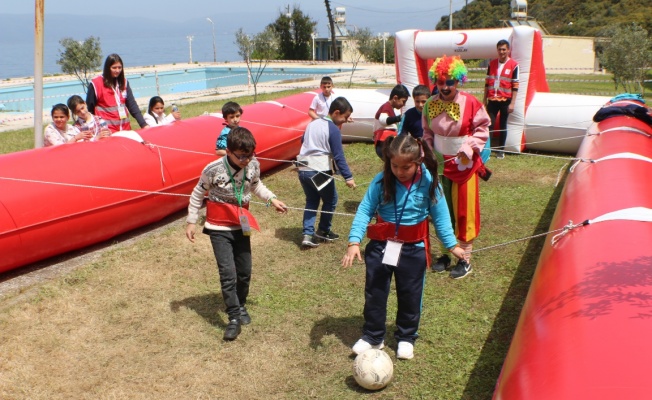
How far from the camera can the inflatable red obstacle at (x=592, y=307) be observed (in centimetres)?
237

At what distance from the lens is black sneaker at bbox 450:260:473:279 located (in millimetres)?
5555

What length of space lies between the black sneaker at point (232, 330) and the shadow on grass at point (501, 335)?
5.60ft

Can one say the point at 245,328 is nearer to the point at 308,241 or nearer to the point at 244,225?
the point at 244,225

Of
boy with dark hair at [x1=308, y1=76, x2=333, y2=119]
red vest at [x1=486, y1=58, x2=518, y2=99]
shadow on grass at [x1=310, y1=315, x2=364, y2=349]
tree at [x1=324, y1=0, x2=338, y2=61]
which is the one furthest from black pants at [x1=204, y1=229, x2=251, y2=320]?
tree at [x1=324, y1=0, x2=338, y2=61]

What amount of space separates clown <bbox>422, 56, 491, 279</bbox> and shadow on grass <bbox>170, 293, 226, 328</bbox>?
2.11 meters

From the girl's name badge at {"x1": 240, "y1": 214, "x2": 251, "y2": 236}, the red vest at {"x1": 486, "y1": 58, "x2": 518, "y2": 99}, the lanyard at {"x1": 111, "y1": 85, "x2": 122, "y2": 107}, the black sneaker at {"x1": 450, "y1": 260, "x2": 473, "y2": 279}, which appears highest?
the red vest at {"x1": 486, "y1": 58, "x2": 518, "y2": 99}

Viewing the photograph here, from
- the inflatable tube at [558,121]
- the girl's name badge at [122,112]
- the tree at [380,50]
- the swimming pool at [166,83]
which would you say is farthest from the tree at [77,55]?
the tree at [380,50]

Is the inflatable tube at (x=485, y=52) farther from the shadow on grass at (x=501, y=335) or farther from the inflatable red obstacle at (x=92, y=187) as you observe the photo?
the inflatable red obstacle at (x=92, y=187)

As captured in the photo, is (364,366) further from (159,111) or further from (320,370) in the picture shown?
(159,111)

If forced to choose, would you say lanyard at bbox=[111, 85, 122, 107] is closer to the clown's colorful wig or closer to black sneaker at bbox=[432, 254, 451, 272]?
the clown's colorful wig

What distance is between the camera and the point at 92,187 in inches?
241

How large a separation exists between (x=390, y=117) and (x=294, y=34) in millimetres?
42038

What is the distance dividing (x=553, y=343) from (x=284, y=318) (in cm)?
255

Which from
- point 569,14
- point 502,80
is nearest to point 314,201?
point 502,80
